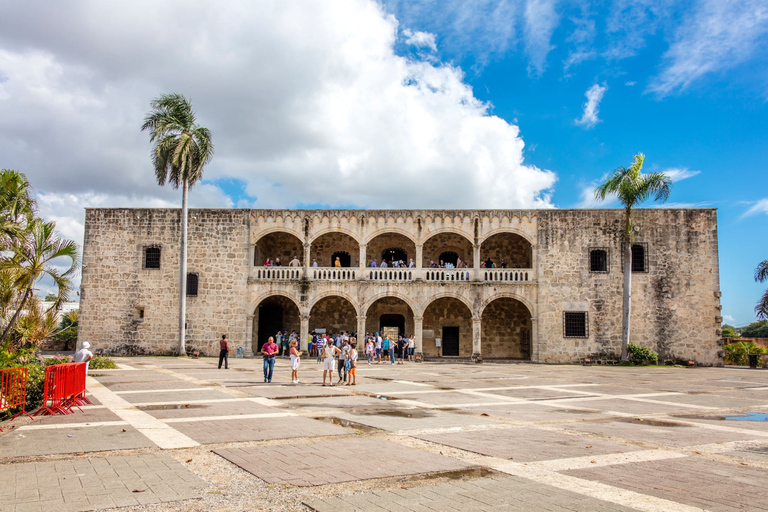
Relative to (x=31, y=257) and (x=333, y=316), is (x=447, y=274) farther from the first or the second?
(x=31, y=257)

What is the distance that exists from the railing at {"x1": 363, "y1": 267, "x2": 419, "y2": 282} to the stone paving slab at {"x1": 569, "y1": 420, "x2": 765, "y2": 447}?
18.4m

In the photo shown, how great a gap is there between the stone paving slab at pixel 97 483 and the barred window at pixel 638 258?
26176 millimetres

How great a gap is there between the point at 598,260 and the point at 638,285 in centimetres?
221

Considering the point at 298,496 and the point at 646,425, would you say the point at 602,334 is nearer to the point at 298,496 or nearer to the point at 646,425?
the point at 646,425

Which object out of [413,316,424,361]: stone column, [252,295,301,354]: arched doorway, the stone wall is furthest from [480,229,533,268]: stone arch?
[252,295,301,354]: arched doorway

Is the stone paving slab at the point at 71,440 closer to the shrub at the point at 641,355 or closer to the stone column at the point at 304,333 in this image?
the stone column at the point at 304,333

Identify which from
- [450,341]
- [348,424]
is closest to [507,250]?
[450,341]

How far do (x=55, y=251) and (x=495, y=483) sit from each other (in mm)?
13780

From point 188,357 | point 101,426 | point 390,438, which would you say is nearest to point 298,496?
point 390,438

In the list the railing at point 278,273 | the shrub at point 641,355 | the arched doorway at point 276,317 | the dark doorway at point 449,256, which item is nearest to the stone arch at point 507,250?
the dark doorway at point 449,256

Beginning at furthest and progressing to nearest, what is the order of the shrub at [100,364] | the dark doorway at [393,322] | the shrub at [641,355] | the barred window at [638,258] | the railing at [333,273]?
the dark doorway at [393,322], the railing at [333,273], the barred window at [638,258], the shrub at [641,355], the shrub at [100,364]

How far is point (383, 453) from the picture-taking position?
7211 mm

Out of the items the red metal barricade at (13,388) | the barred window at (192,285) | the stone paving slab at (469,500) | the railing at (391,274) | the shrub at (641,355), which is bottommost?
the shrub at (641,355)

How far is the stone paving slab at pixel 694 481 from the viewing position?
5.43m
